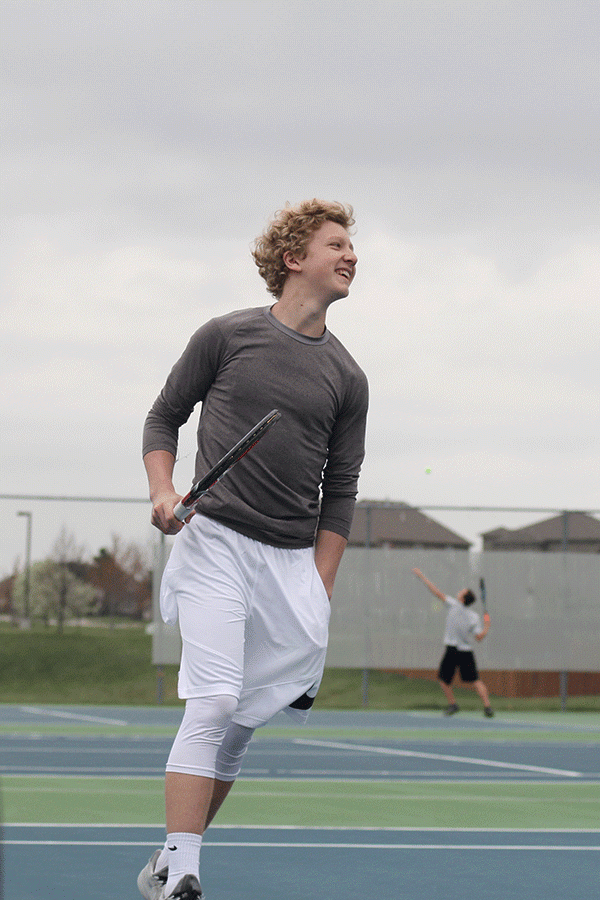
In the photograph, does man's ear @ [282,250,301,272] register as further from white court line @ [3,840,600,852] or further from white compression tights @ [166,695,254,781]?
white court line @ [3,840,600,852]

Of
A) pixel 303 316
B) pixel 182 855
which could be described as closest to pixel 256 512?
pixel 303 316

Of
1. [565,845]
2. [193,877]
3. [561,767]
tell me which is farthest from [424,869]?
[561,767]

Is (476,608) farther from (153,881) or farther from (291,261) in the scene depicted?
(153,881)

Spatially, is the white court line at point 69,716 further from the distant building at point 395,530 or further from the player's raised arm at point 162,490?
the player's raised arm at point 162,490

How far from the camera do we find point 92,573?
18.7m

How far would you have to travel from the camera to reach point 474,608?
1891 cm

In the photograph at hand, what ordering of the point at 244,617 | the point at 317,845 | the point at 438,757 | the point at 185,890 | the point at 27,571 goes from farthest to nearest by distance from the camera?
1. the point at 27,571
2. the point at 438,757
3. the point at 317,845
4. the point at 244,617
5. the point at 185,890

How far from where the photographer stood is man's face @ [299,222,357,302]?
4160 millimetres

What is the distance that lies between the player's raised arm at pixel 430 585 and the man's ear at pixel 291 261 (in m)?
13.2

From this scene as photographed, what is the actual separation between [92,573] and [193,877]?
15.2 m

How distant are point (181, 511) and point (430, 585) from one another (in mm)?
Answer: 13711

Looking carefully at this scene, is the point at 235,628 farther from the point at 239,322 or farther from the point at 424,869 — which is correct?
the point at 424,869

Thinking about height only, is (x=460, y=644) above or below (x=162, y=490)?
below

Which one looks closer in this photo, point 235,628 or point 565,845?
point 235,628
